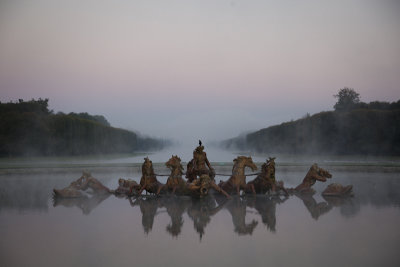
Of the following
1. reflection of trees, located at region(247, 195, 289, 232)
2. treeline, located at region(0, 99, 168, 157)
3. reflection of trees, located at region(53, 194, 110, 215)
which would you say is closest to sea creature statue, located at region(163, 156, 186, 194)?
reflection of trees, located at region(247, 195, 289, 232)

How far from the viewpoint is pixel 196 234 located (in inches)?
226

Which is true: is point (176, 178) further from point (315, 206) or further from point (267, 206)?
point (315, 206)

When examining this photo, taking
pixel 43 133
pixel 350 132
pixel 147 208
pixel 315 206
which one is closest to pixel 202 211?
pixel 147 208

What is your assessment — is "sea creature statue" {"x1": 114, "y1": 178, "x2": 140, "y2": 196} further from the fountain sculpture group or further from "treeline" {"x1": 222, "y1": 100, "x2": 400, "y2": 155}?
"treeline" {"x1": 222, "y1": 100, "x2": 400, "y2": 155}

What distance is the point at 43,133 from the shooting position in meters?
31.9

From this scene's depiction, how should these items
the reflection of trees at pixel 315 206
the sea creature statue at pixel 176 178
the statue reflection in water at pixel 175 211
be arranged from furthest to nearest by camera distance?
the sea creature statue at pixel 176 178
the reflection of trees at pixel 315 206
the statue reflection in water at pixel 175 211

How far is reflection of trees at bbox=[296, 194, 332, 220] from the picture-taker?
7.37 meters

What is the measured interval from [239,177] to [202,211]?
96.8 inches

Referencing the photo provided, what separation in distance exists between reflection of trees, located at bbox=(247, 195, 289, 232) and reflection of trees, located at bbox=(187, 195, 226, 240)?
2.90ft

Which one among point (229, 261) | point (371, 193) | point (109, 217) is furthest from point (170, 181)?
point (371, 193)

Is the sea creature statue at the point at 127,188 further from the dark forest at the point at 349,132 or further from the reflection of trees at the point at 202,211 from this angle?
the dark forest at the point at 349,132

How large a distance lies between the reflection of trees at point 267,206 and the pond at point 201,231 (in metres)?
0.02

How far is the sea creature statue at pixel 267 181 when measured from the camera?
9.81 meters

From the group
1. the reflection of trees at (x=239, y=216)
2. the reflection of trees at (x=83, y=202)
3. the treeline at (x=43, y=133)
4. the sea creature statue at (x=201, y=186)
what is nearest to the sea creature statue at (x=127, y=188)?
the reflection of trees at (x=83, y=202)
